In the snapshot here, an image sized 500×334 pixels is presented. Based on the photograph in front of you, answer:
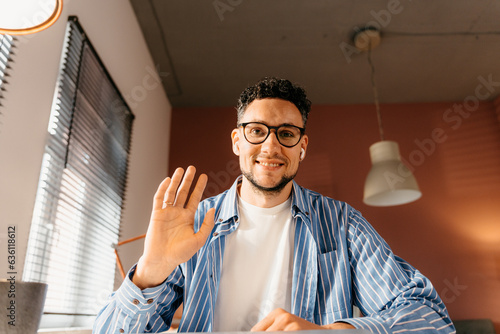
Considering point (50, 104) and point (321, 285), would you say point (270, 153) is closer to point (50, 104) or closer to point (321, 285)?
point (321, 285)

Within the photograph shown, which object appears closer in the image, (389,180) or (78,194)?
(78,194)

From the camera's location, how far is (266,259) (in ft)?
4.26

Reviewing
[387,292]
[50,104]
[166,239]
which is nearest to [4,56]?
[50,104]

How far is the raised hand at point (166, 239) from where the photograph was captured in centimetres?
98

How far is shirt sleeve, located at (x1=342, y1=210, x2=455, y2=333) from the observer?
3.05 feet

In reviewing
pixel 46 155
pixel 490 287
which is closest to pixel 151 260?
pixel 46 155

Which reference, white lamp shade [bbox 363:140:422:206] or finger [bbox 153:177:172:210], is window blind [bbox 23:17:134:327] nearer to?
finger [bbox 153:177:172:210]

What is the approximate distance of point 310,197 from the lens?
4.67 ft

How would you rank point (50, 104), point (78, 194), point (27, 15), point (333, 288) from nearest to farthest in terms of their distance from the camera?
point (27, 15), point (333, 288), point (50, 104), point (78, 194)

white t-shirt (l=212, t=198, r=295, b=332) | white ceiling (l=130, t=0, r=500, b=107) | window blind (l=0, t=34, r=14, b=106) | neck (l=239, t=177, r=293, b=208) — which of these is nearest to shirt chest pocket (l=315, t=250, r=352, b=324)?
white t-shirt (l=212, t=198, r=295, b=332)

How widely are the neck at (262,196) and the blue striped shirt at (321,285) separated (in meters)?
0.05

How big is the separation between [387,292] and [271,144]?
588 mm

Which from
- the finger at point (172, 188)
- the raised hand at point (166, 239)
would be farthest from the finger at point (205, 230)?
the finger at point (172, 188)

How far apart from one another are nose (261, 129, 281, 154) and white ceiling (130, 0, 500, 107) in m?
1.81
